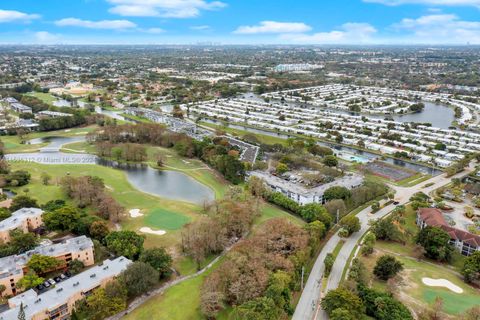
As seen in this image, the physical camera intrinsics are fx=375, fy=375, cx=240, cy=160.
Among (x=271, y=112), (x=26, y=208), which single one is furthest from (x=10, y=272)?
(x=271, y=112)

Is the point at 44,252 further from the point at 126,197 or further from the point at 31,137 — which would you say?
the point at 31,137

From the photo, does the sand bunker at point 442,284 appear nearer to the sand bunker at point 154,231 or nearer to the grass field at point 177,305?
the grass field at point 177,305

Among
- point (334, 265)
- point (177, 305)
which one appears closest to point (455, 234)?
point (334, 265)

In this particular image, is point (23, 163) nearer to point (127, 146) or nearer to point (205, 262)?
point (127, 146)

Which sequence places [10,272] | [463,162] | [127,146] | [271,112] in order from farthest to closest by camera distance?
[271,112] → [127,146] → [463,162] → [10,272]

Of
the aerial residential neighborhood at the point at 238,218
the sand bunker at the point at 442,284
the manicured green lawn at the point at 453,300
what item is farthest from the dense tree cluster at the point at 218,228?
the manicured green lawn at the point at 453,300

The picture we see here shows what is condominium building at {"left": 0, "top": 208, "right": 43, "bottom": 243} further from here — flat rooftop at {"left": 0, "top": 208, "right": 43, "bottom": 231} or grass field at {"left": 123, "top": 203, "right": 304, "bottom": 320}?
grass field at {"left": 123, "top": 203, "right": 304, "bottom": 320}
